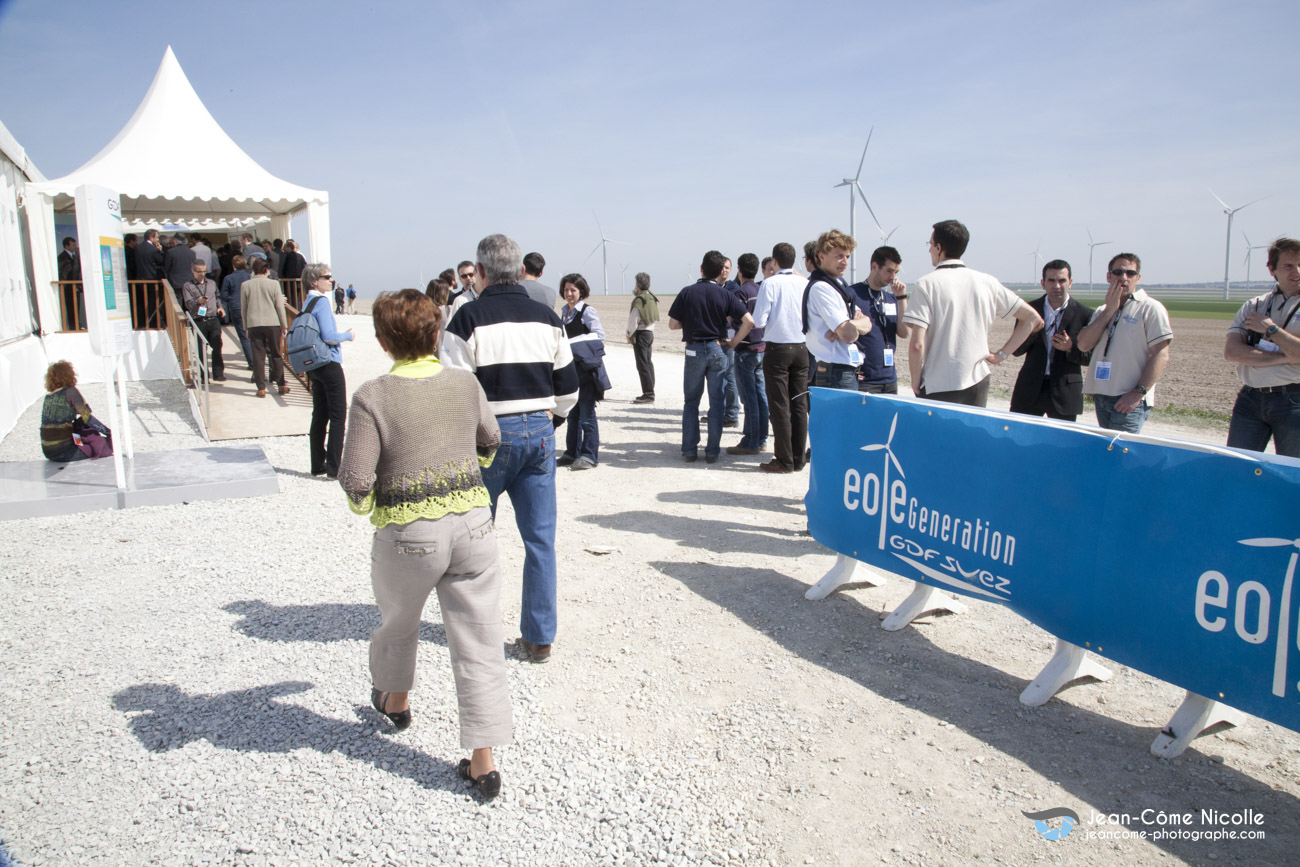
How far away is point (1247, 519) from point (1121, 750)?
1053 millimetres

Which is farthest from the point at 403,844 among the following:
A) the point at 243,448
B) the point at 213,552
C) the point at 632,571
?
the point at 243,448

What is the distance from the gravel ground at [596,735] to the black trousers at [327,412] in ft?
7.03

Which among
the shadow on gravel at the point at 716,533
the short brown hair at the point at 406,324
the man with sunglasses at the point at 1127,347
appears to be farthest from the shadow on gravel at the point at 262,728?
the man with sunglasses at the point at 1127,347

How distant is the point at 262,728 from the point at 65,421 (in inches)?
217

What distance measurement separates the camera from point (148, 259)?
13.4m

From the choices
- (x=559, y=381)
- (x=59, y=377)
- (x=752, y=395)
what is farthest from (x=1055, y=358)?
(x=59, y=377)

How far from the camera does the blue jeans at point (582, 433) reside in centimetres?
762

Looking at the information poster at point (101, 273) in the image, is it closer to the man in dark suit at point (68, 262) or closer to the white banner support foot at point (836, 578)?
the white banner support foot at point (836, 578)

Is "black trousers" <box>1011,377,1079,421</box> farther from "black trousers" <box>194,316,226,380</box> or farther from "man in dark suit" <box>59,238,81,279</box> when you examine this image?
"man in dark suit" <box>59,238,81,279</box>

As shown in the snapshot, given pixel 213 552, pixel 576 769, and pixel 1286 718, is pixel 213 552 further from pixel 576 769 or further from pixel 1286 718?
pixel 1286 718

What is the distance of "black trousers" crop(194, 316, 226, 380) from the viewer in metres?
12.2

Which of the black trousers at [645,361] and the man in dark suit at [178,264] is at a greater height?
the man in dark suit at [178,264]

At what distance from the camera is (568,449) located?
26.2ft

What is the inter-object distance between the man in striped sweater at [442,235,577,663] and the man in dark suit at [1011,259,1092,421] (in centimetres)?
375
